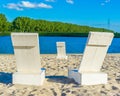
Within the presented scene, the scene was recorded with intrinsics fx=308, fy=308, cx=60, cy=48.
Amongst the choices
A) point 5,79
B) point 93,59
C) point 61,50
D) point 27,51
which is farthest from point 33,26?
point 27,51

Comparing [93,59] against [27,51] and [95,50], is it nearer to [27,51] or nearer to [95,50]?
[95,50]

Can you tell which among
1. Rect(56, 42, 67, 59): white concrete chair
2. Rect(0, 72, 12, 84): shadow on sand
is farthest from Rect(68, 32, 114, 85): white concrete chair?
Rect(56, 42, 67, 59): white concrete chair

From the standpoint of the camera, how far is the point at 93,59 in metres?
7.19

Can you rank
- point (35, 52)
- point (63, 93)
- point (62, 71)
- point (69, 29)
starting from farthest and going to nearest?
point (69, 29) → point (62, 71) → point (35, 52) → point (63, 93)

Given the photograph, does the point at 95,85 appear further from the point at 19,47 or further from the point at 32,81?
the point at 19,47

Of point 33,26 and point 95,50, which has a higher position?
point 33,26

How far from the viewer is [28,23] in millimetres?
81562

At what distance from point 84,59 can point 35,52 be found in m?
1.19

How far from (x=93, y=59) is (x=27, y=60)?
1.53m

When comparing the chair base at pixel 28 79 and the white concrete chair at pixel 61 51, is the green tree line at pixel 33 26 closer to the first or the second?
the white concrete chair at pixel 61 51

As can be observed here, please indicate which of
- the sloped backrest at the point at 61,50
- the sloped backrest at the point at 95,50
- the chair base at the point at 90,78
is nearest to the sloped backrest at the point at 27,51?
the chair base at the point at 90,78

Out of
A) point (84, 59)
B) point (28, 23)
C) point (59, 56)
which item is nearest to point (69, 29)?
point (28, 23)

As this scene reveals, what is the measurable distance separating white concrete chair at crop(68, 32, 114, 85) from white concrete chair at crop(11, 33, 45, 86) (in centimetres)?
95

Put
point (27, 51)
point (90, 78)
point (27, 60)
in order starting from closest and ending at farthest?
point (27, 51)
point (27, 60)
point (90, 78)
